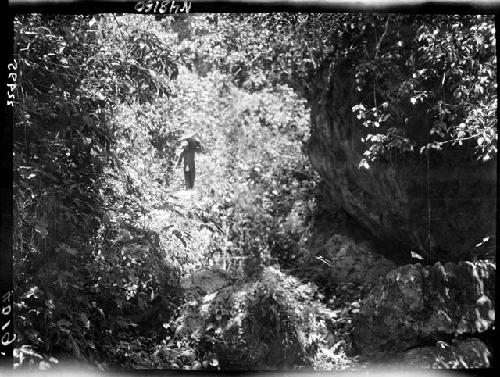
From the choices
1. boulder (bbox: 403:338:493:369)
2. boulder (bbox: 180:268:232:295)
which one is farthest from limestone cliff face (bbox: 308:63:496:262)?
boulder (bbox: 180:268:232:295)

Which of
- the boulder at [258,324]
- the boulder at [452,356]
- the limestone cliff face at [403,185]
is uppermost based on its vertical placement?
the limestone cliff face at [403,185]

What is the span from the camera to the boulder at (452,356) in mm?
4211

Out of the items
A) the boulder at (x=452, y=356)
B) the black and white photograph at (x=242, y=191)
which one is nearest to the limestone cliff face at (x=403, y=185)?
the black and white photograph at (x=242, y=191)

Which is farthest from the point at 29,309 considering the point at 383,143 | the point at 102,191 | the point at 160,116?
the point at 383,143

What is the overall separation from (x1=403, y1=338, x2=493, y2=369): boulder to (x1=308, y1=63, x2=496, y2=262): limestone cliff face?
23.2 inches

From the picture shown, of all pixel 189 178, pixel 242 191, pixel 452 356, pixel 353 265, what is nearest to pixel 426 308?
pixel 452 356

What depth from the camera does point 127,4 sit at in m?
4.25

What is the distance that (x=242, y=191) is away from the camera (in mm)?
4305

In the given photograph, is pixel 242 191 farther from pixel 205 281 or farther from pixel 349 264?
pixel 349 264

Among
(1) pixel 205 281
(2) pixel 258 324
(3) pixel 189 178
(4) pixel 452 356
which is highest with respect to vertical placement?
(3) pixel 189 178

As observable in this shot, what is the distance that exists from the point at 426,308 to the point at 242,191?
4.89ft

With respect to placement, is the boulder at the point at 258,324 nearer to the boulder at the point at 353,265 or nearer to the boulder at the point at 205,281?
the boulder at the point at 205,281

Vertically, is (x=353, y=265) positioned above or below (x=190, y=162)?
below

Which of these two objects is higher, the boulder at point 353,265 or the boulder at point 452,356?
the boulder at point 353,265
